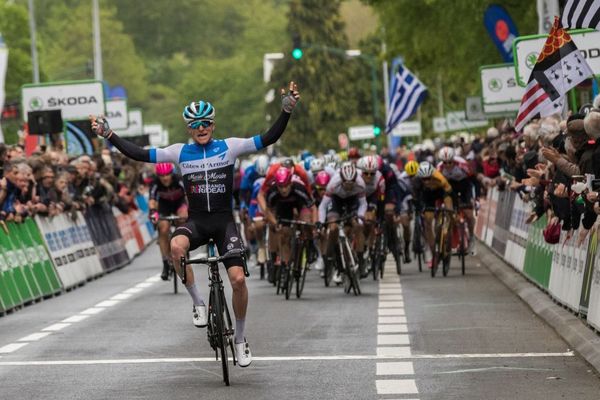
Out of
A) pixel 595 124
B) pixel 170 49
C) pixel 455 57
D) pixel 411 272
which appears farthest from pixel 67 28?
pixel 595 124

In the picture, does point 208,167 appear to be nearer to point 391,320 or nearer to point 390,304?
point 391,320

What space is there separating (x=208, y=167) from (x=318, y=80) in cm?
10619

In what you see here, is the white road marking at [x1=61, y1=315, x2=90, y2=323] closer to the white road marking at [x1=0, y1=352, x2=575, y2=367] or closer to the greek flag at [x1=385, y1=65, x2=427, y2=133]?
the white road marking at [x1=0, y1=352, x2=575, y2=367]

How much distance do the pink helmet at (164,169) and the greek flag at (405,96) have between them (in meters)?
18.7

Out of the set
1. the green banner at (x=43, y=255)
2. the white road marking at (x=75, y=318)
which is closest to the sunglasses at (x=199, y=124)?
the white road marking at (x=75, y=318)

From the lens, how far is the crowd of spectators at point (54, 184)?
22562 mm

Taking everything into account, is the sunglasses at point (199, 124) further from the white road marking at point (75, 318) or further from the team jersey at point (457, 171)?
the team jersey at point (457, 171)

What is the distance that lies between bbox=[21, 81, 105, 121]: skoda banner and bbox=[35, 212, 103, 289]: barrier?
614 centimetres

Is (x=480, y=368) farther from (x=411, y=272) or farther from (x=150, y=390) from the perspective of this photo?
(x=411, y=272)

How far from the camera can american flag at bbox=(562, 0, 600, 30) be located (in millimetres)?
17250

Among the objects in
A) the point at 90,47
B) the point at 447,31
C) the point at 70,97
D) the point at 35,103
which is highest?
the point at 90,47

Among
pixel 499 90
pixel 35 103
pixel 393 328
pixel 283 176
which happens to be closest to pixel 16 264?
pixel 283 176

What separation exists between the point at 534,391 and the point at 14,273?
11.1 m

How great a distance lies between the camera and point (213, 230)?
14195mm
